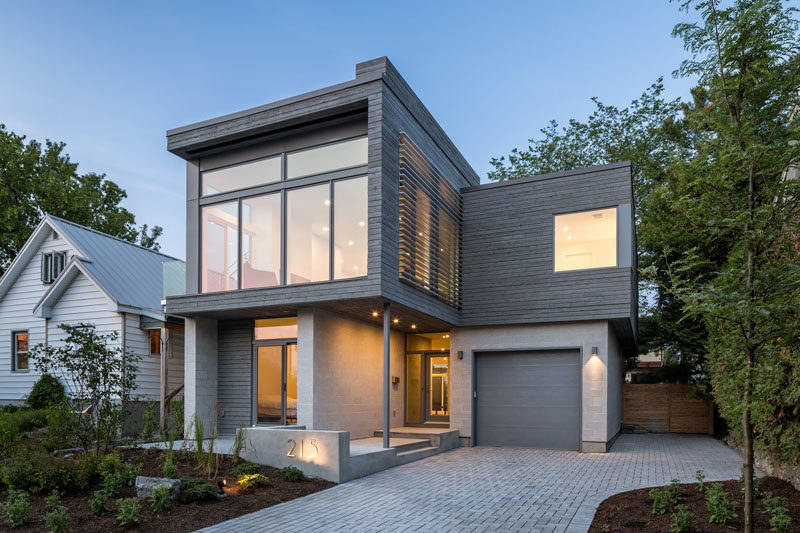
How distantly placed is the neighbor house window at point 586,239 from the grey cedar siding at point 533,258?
0.56 ft

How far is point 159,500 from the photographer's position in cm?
588

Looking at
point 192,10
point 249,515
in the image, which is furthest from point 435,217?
point 192,10

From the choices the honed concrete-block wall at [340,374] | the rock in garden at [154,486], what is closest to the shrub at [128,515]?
the rock in garden at [154,486]

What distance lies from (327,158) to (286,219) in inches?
54.3

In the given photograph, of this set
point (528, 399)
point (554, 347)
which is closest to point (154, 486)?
point (528, 399)

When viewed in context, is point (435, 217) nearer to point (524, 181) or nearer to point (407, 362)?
point (524, 181)

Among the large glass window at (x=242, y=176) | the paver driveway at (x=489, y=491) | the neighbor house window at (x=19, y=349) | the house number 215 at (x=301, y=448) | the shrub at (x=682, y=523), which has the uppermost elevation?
the large glass window at (x=242, y=176)

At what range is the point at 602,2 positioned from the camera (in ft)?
81.8

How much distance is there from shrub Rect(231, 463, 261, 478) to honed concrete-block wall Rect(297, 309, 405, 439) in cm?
204

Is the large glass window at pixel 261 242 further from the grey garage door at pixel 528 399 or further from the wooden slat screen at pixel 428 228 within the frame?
the grey garage door at pixel 528 399

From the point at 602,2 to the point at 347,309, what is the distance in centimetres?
2188

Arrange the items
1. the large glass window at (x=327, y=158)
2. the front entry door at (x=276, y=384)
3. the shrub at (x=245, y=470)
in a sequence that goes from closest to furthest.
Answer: the shrub at (x=245, y=470), the large glass window at (x=327, y=158), the front entry door at (x=276, y=384)

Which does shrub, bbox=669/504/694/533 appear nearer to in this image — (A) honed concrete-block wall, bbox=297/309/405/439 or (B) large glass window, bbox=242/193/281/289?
(A) honed concrete-block wall, bbox=297/309/405/439

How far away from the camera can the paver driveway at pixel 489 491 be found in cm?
571
